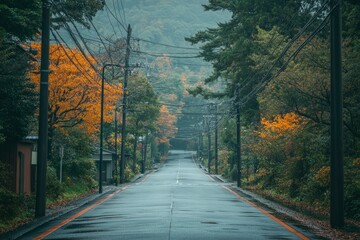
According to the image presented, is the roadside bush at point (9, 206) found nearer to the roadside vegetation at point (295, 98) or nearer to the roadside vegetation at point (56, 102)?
the roadside vegetation at point (56, 102)

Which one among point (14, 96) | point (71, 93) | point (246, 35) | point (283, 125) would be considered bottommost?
point (283, 125)

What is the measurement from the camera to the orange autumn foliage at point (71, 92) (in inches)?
1769

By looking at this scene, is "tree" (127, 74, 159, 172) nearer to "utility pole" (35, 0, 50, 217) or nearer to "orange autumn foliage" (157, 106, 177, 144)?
"orange autumn foliage" (157, 106, 177, 144)

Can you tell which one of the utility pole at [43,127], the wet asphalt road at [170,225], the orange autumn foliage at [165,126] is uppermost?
the orange autumn foliage at [165,126]

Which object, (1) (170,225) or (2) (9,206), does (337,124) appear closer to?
(1) (170,225)

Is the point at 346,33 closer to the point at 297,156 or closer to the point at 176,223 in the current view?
the point at 297,156

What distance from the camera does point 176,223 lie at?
63.6 feet

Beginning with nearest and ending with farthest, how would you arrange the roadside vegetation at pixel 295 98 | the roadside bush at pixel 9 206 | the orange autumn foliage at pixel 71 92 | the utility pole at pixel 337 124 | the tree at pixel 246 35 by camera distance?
1. the utility pole at pixel 337 124
2. the roadside bush at pixel 9 206
3. the roadside vegetation at pixel 295 98
4. the orange autumn foliage at pixel 71 92
5. the tree at pixel 246 35

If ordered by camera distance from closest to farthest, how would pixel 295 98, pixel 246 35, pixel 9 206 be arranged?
pixel 9 206
pixel 295 98
pixel 246 35

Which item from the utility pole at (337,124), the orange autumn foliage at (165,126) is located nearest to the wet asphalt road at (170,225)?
the utility pole at (337,124)

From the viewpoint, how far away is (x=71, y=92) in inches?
1799

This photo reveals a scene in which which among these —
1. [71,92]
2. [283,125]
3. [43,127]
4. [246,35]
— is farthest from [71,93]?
[43,127]

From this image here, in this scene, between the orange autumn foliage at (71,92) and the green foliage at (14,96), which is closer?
the green foliage at (14,96)

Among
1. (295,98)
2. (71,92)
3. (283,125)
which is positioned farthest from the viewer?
(71,92)
